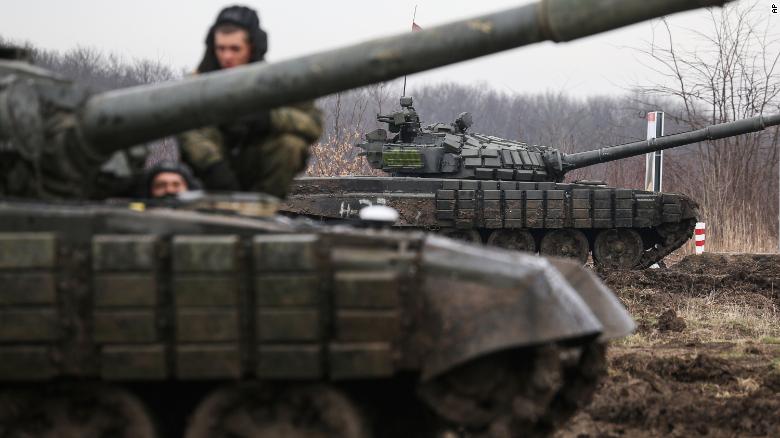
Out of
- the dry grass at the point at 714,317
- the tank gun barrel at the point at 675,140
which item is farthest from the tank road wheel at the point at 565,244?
the dry grass at the point at 714,317

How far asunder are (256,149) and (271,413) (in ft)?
4.89

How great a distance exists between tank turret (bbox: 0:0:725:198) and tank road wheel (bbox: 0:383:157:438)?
901 mm

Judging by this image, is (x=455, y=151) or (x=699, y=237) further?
(x=699, y=237)

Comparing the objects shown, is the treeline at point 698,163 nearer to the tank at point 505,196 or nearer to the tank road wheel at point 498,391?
the tank at point 505,196

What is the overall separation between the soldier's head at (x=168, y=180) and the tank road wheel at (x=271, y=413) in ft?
4.36

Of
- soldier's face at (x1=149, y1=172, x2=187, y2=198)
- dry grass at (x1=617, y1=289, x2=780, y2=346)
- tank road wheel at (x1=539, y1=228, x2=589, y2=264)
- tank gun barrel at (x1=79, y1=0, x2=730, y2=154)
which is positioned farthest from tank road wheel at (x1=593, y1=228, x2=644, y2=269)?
tank gun barrel at (x1=79, y1=0, x2=730, y2=154)

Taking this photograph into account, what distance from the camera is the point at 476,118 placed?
69.5 m

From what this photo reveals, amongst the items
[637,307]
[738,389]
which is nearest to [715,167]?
[637,307]

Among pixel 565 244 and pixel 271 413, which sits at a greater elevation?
pixel 565 244

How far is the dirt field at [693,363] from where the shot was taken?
6770 mm

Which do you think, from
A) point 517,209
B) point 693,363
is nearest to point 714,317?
point 693,363

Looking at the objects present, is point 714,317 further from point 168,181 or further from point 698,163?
point 698,163

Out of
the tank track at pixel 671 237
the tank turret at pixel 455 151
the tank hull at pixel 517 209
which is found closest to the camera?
the tank hull at pixel 517 209

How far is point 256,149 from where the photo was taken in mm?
5496
